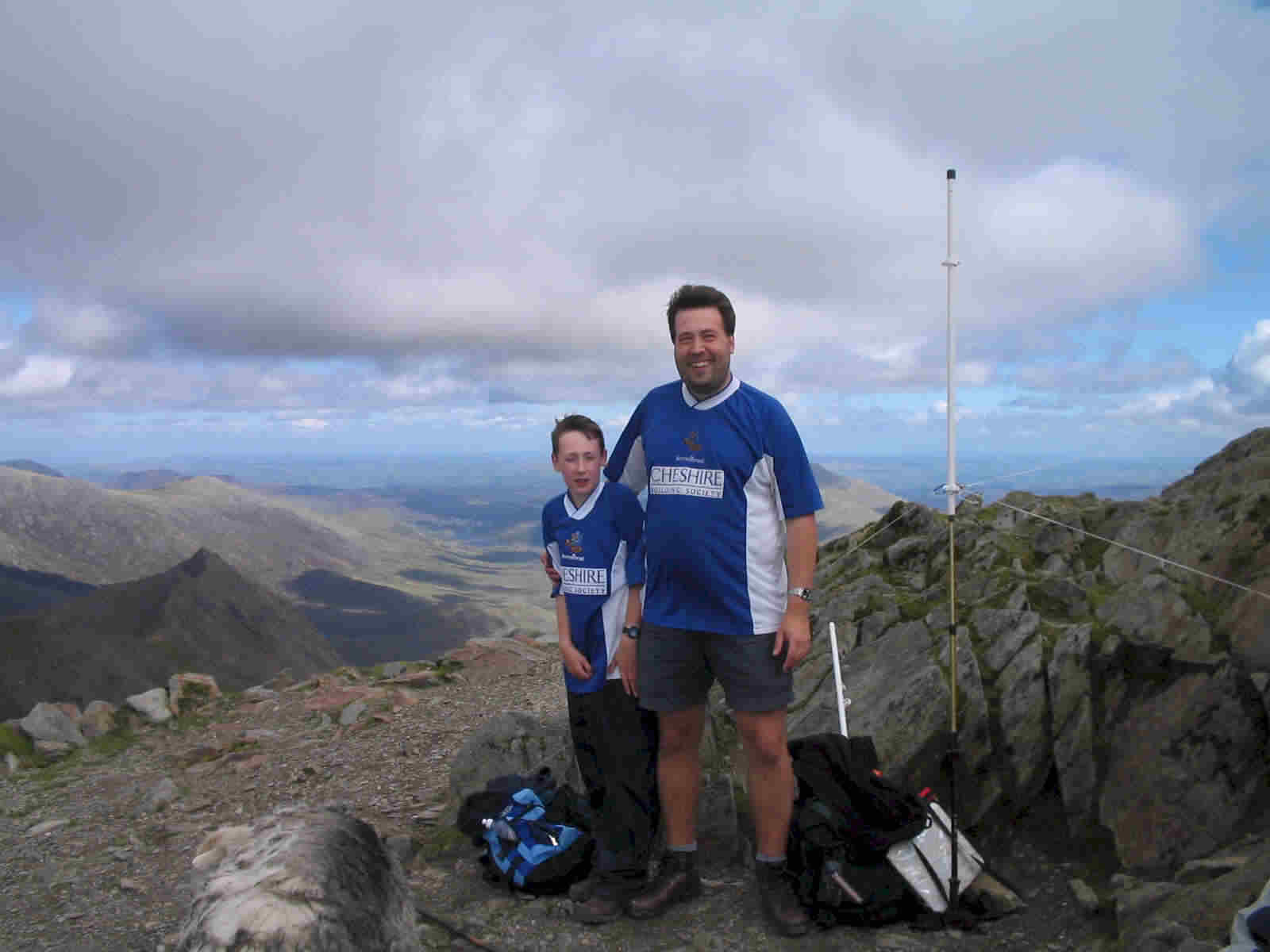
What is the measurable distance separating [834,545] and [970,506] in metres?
3.15

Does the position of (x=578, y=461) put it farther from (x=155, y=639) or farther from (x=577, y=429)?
(x=155, y=639)

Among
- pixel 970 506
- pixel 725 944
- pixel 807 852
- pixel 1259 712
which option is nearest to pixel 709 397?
pixel 807 852

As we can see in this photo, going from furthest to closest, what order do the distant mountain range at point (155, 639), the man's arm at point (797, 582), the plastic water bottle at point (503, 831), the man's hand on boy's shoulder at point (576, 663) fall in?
the distant mountain range at point (155, 639) < the plastic water bottle at point (503, 831) < the man's hand on boy's shoulder at point (576, 663) < the man's arm at point (797, 582)

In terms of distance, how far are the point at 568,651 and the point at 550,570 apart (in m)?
0.69

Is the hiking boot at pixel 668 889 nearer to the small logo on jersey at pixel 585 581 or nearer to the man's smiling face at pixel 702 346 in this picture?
the small logo on jersey at pixel 585 581

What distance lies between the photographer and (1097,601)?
7.70 meters

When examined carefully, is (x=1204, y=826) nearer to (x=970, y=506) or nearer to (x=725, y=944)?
(x=725, y=944)

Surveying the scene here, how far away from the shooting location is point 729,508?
5441 mm

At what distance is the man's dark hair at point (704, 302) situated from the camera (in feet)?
18.0

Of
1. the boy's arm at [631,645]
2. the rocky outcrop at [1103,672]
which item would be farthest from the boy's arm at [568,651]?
the rocky outcrop at [1103,672]

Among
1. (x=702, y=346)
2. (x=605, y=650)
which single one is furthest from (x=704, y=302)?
(x=605, y=650)

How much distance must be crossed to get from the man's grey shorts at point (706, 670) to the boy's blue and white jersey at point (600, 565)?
0.44 metres

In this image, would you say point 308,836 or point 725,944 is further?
point 725,944

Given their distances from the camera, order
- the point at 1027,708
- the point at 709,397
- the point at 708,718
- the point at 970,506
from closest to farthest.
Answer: the point at 709,397, the point at 1027,708, the point at 708,718, the point at 970,506
